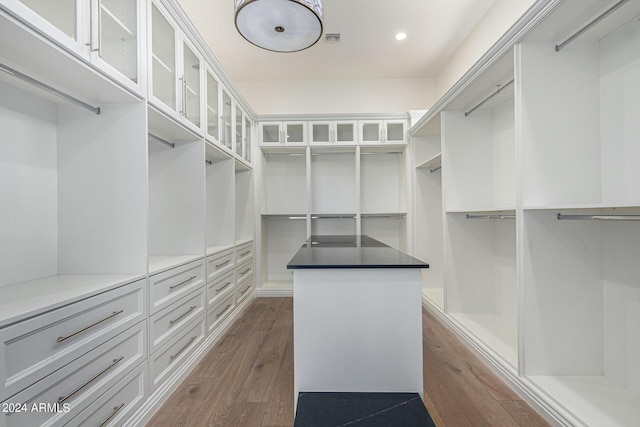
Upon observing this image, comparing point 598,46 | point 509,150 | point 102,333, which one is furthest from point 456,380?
point 598,46

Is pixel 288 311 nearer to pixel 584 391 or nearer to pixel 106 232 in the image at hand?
pixel 106 232

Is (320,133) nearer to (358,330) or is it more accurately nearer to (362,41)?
(362,41)

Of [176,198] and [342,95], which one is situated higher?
[342,95]

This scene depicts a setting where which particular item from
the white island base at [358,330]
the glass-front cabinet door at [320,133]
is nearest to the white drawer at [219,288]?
the white island base at [358,330]

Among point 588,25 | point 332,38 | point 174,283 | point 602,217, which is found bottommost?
point 174,283

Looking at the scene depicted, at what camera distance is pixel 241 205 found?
12.6 ft

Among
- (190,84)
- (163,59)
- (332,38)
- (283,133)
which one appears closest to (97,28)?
(163,59)

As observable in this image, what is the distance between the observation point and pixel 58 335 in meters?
1.11

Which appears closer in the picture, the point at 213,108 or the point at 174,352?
the point at 174,352

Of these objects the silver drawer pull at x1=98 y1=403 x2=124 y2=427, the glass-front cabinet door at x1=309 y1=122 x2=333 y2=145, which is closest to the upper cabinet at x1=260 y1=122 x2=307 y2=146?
the glass-front cabinet door at x1=309 y1=122 x2=333 y2=145

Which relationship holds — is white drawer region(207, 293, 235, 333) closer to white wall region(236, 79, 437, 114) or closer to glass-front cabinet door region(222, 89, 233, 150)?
glass-front cabinet door region(222, 89, 233, 150)

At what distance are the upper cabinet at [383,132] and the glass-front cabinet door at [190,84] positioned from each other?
221cm

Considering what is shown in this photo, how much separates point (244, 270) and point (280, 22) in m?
2.61

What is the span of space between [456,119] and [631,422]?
236 centimetres
